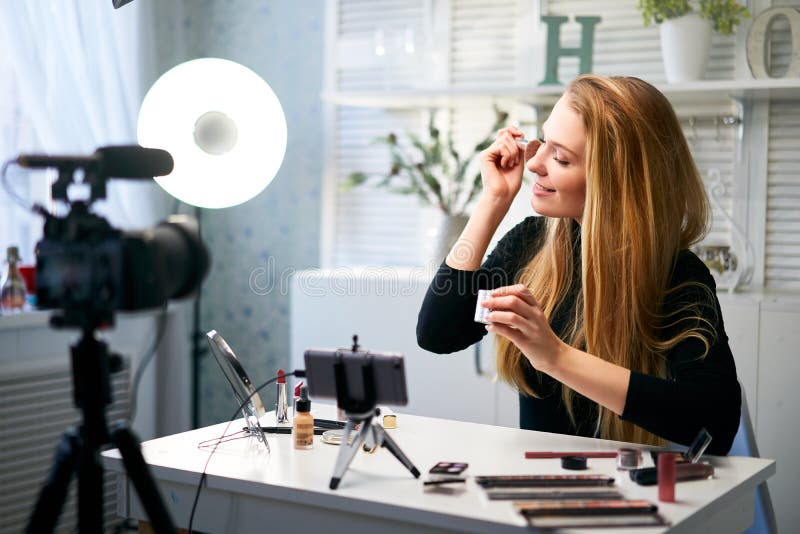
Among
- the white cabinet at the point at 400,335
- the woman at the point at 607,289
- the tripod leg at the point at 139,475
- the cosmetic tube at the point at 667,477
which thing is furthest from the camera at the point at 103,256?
the white cabinet at the point at 400,335

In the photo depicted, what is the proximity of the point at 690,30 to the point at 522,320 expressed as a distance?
1563mm

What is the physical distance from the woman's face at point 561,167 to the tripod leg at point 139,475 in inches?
37.2

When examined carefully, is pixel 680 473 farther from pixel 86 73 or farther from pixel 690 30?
pixel 86 73

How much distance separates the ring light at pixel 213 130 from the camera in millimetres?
2527

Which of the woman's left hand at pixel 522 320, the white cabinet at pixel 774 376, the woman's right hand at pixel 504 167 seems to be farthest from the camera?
the white cabinet at pixel 774 376

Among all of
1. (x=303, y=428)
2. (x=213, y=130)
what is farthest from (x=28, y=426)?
(x=303, y=428)

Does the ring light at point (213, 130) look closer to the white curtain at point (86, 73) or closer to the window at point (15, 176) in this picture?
the white curtain at point (86, 73)

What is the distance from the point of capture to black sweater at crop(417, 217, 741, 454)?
5.03 ft

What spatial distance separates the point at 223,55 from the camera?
352 cm

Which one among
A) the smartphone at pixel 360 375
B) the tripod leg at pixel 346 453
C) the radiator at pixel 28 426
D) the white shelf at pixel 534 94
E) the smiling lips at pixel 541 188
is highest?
the white shelf at pixel 534 94

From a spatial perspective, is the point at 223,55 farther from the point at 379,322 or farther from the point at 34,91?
the point at 379,322

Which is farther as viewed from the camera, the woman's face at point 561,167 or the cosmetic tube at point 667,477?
the woman's face at point 561,167

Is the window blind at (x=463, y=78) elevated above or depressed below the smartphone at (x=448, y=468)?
above

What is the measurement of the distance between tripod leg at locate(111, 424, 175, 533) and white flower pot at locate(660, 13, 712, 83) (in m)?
2.04
